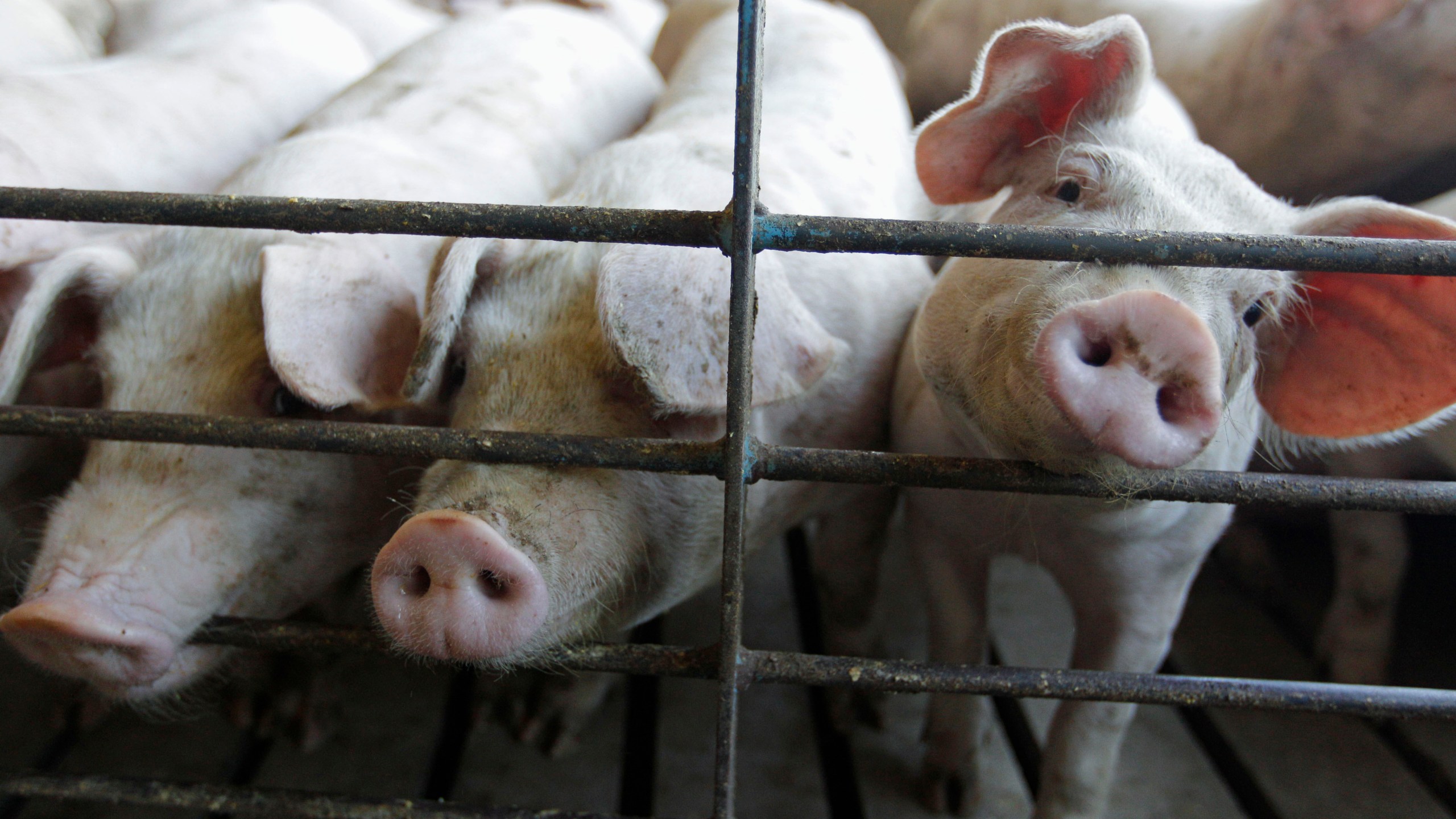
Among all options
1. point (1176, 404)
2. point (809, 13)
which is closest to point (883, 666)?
point (1176, 404)

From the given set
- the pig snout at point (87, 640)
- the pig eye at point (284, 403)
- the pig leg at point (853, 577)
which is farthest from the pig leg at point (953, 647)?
the pig snout at point (87, 640)

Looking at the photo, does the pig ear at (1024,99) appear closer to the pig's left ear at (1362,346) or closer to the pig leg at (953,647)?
the pig's left ear at (1362,346)

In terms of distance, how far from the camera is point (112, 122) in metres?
1.75

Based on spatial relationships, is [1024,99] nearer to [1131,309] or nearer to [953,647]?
[1131,309]

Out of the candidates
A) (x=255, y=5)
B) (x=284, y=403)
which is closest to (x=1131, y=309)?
(x=284, y=403)

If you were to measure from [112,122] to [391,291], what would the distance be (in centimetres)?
89

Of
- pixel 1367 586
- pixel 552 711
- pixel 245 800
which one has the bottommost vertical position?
pixel 552 711

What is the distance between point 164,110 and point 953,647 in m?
1.89

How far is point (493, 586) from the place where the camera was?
1.00m

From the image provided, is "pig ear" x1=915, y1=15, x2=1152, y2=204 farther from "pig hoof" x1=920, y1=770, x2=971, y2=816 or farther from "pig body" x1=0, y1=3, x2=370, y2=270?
"pig body" x1=0, y1=3, x2=370, y2=270

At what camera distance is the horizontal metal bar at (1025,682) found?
1002 mm

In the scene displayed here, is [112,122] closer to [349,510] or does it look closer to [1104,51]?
[349,510]

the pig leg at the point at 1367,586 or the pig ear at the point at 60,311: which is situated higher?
the pig ear at the point at 60,311

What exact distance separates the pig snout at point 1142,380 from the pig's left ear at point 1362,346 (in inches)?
15.0
